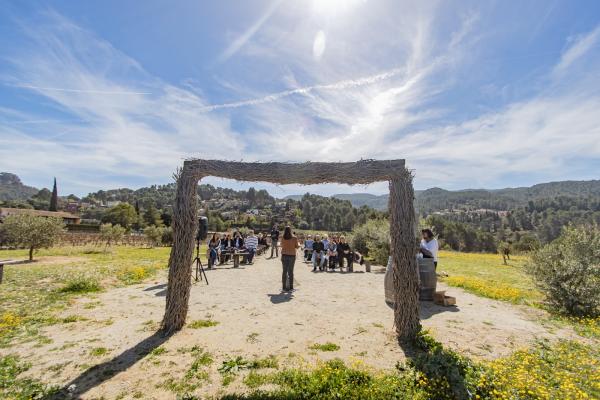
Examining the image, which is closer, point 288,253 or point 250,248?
point 288,253

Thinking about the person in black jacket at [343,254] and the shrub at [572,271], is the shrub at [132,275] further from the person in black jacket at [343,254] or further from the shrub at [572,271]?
the shrub at [572,271]

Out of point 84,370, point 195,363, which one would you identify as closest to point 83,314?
point 84,370

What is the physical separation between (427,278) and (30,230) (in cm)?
2083

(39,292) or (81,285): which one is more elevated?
(81,285)

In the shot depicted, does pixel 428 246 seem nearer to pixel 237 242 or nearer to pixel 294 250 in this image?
pixel 294 250

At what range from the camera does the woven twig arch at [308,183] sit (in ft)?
18.2

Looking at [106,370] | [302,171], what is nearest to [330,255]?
[302,171]

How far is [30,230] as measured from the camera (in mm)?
16203

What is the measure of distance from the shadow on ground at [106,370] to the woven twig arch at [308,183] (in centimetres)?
61

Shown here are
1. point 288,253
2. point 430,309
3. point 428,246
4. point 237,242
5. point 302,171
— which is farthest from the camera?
point 237,242

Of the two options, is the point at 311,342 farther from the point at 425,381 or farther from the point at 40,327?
the point at 40,327

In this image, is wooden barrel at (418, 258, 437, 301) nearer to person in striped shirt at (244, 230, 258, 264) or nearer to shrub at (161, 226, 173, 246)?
person in striped shirt at (244, 230, 258, 264)

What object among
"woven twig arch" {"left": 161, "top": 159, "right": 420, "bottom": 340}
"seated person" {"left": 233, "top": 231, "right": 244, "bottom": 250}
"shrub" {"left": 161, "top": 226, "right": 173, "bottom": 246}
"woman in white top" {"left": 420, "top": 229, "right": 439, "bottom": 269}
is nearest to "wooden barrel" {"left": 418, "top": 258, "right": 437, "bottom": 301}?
"woman in white top" {"left": 420, "top": 229, "right": 439, "bottom": 269}

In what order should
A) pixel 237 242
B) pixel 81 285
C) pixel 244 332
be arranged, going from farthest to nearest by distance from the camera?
pixel 237 242 < pixel 81 285 < pixel 244 332
